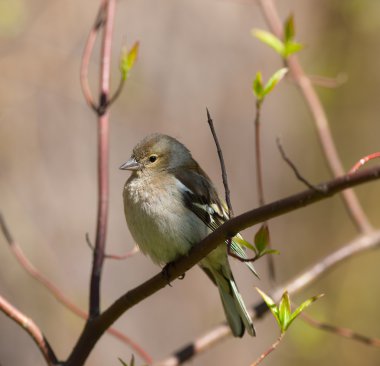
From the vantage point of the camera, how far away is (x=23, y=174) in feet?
20.2

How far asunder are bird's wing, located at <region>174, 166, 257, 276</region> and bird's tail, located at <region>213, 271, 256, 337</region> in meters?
0.32

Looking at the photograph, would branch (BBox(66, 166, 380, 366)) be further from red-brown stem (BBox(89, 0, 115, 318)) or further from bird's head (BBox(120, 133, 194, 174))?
bird's head (BBox(120, 133, 194, 174))

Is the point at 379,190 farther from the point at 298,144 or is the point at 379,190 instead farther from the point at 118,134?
the point at 118,134

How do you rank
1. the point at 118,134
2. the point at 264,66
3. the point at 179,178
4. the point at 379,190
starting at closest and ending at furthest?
the point at 179,178 → the point at 118,134 → the point at 264,66 → the point at 379,190

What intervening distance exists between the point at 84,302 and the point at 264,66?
Answer: 379 centimetres

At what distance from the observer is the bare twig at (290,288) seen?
3762 mm

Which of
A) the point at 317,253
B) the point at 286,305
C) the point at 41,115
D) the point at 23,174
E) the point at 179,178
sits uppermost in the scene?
the point at 41,115

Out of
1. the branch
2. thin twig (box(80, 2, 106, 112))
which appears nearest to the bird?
the branch

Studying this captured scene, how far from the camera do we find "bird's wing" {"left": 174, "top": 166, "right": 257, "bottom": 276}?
404 cm

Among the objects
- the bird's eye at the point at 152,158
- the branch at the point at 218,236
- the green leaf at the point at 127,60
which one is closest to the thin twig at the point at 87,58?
the green leaf at the point at 127,60

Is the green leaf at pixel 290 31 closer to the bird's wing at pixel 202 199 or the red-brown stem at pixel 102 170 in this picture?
the red-brown stem at pixel 102 170

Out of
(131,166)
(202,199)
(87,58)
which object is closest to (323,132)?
(202,199)

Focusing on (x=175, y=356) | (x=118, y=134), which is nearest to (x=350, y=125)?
(x=118, y=134)

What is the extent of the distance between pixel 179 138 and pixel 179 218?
195 centimetres
